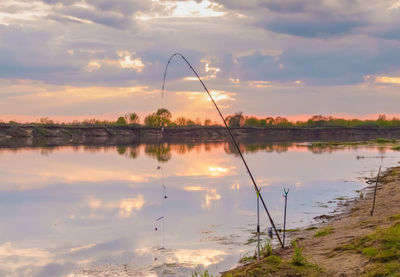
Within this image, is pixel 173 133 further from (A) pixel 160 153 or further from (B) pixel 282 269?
(B) pixel 282 269

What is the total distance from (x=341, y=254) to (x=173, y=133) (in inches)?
6173

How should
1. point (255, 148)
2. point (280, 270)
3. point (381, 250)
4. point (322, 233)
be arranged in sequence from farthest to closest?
point (255, 148) < point (322, 233) < point (381, 250) < point (280, 270)

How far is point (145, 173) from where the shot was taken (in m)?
40.0

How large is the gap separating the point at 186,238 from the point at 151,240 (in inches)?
A: 52.1

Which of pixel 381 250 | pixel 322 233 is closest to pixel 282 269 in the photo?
pixel 381 250

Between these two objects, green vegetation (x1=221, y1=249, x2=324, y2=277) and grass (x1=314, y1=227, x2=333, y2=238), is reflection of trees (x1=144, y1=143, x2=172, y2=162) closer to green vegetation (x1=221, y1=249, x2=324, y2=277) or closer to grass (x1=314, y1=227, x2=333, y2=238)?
grass (x1=314, y1=227, x2=333, y2=238)

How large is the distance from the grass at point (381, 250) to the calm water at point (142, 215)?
3.99m

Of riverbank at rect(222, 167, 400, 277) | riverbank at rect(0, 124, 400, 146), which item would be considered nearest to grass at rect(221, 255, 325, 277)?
riverbank at rect(222, 167, 400, 277)

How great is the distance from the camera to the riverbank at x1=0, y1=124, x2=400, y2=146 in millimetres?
137375

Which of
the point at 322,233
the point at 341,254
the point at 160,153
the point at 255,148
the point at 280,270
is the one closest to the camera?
the point at 280,270

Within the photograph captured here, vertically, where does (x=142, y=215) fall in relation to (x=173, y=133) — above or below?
below

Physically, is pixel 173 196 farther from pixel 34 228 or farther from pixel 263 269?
pixel 263 269

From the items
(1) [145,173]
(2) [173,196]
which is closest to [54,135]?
(1) [145,173]

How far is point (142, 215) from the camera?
21.0 meters
